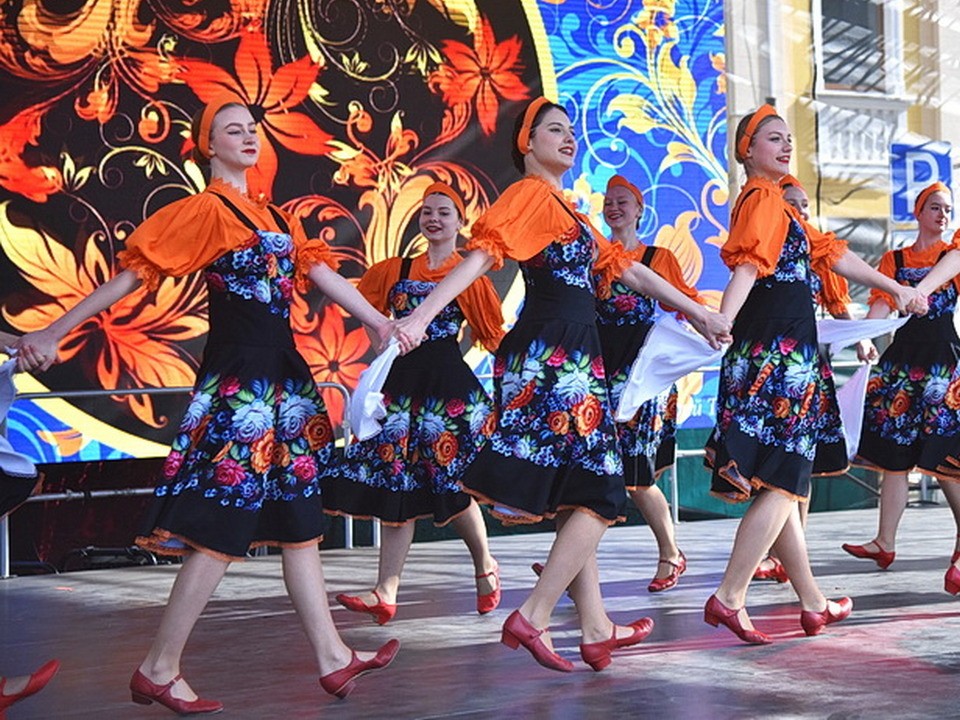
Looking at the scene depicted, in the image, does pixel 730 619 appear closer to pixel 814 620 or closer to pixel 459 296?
pixel 814 620

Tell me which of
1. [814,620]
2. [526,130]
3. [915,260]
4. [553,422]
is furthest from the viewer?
[915,260]

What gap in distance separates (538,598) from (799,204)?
6.11 feet

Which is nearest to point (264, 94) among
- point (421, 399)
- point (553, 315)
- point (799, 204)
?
point (421, 399)

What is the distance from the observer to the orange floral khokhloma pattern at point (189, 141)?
23.4 ft

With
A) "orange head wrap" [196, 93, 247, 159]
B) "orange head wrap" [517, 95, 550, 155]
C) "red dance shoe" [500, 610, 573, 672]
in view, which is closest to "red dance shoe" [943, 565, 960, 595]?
"red dance shoe" [500, 610, 573, 672]

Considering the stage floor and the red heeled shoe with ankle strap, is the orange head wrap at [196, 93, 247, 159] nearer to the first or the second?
the stage floor

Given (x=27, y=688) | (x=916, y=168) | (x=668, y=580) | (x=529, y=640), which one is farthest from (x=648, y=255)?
(x=916, y=168)

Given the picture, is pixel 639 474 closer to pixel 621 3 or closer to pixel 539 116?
pixel 539 116

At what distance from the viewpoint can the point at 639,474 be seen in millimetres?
5715

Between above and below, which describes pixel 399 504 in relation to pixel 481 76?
below

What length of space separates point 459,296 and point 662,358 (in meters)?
1.18

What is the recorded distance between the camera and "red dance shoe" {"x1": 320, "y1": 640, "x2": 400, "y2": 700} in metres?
3.62

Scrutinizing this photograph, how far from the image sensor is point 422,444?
513 centimetres

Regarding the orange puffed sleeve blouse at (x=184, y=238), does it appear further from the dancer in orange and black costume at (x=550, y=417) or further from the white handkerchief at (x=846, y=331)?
the white handkerchief at (x=846, y=331)
